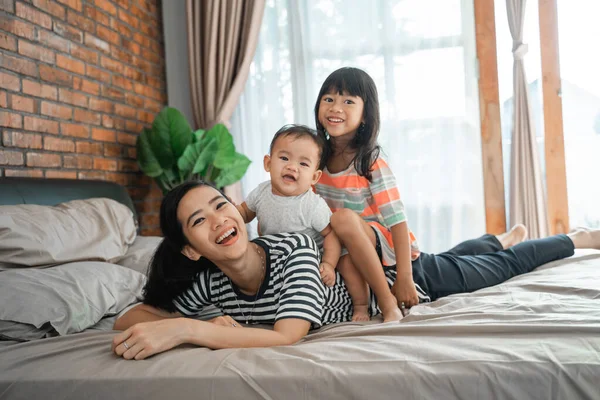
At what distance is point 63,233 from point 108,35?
1.77 meters

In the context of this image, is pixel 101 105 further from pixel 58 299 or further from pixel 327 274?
pixel 327 274

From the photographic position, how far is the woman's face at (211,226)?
50.8 inches

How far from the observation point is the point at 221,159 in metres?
3.31

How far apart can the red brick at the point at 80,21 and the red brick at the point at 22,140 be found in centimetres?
70

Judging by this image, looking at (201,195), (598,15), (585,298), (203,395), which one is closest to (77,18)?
(201,195)

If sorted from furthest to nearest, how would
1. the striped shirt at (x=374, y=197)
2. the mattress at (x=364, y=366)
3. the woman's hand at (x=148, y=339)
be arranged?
the striped shirt at (x=374, y=197)
the woman's hand at (x=148, y=339)
the mattress at (x=364, y=366)

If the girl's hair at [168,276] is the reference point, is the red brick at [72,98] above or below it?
above

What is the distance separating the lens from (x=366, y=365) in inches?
40.3

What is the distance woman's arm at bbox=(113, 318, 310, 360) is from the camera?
1109 mm

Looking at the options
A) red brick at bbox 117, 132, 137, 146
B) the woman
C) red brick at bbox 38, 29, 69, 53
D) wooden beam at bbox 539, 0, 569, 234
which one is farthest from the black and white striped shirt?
wooden beam at bbox 539, 0, 569, 234

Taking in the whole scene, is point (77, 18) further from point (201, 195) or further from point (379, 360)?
point (379, 360)

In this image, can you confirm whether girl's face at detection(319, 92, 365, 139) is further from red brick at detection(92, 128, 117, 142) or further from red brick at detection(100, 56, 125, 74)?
red brick at detection(100, 56, 125, 74)

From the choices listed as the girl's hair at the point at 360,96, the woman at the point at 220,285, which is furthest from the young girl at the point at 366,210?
the woman at the point at 220,285

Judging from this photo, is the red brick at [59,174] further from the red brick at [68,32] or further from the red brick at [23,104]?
the red brick at [68,32]
